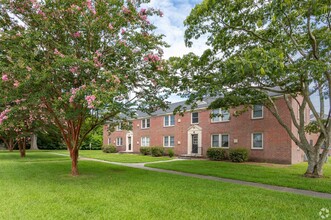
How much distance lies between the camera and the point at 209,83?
11.1 meters

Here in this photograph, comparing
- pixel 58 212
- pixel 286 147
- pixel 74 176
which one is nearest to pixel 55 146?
pixel 74 176

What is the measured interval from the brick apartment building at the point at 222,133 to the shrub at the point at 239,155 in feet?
2.67

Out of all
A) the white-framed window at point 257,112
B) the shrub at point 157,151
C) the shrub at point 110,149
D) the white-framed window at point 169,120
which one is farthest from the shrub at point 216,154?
the shrub at point 110,149

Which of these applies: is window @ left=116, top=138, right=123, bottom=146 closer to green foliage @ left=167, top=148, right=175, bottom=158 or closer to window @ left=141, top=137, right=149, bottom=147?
window @ left=141, top=137, right=149, bottom=147

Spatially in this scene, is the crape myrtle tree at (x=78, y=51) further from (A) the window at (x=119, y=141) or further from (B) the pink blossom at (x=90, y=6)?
(A) the window at (x=119, y=141)

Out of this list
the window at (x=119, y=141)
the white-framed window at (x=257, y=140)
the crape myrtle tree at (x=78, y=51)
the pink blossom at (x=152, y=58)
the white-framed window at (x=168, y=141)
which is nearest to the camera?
the crape myrtle tree at (x=78, y=51)

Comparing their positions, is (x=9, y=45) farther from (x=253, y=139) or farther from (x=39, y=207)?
(x=253, y=139)

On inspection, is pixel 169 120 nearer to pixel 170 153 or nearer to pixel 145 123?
pixel 170 153

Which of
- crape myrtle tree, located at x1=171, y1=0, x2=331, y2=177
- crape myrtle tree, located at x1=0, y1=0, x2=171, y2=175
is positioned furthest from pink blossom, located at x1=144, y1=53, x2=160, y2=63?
crape myrtle tree, located at x1=171, y1=0, x2=331, y2=177

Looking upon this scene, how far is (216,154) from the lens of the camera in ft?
67.9

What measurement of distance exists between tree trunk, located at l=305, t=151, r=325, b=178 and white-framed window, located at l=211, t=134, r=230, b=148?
944 centimetres

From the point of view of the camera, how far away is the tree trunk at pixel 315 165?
1157 cm

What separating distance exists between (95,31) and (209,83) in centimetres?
537

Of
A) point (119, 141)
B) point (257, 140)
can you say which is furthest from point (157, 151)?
point (119, 141)
